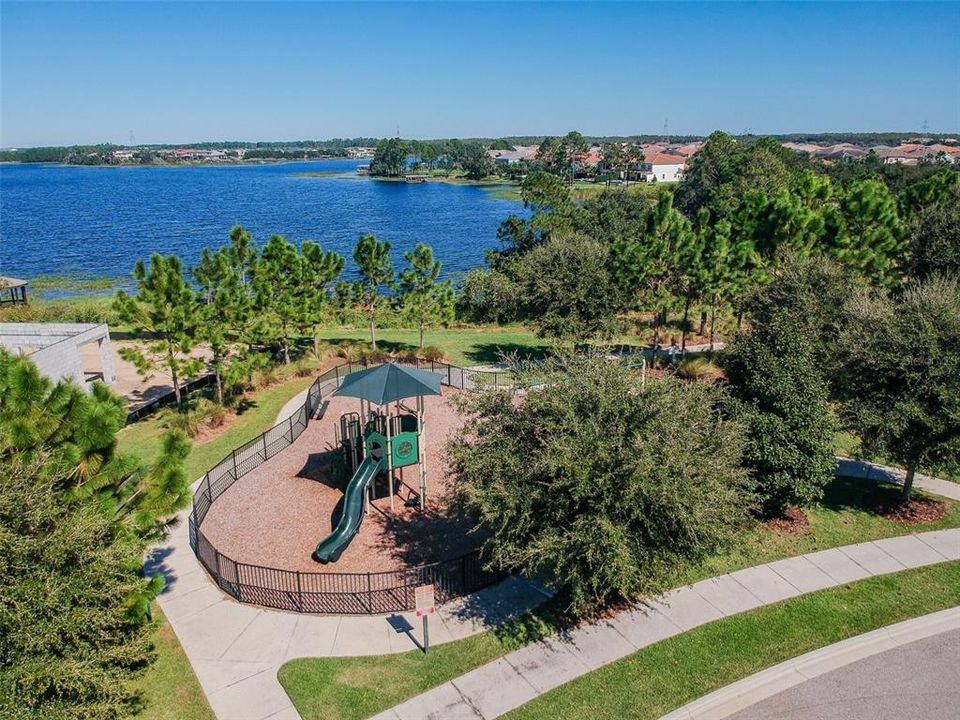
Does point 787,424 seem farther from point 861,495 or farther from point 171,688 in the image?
point 171,688

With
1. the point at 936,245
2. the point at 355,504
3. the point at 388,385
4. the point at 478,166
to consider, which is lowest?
the point at 355,504

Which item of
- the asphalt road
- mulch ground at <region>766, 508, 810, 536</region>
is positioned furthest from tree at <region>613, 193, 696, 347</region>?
the asphalt road

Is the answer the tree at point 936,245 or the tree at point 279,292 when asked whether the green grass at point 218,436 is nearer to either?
the tree at point 279,292

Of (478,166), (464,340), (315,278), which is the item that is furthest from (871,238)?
(478,166)

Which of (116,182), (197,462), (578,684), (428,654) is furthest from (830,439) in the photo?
(116,182)

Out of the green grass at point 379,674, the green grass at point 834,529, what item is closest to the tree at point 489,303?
the green grass at point 834,529

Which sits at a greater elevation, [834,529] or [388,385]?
[388,385]
